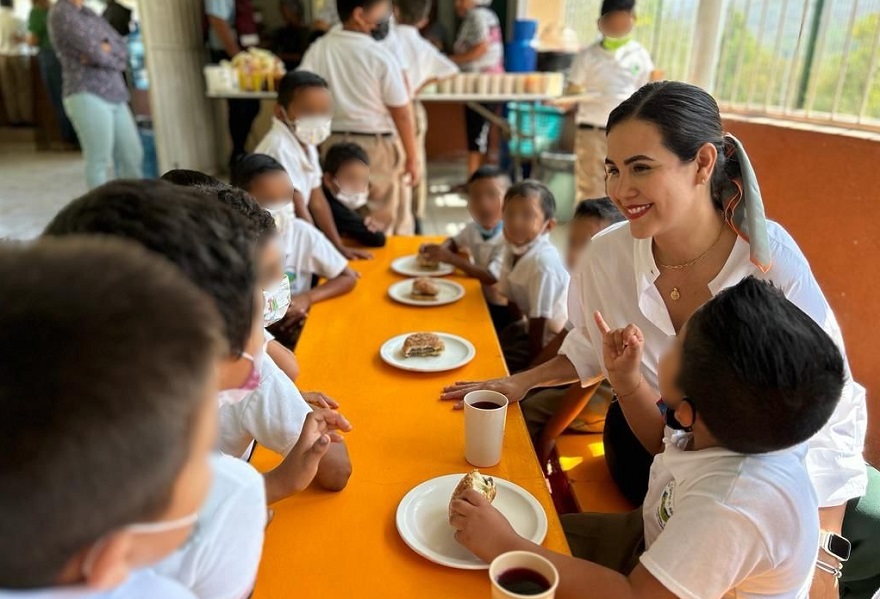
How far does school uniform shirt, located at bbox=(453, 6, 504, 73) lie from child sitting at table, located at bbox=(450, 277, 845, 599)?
5576mm

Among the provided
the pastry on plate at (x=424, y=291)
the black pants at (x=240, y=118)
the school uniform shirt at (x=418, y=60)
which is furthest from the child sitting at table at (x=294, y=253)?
the black pants at (x=240, y=118)

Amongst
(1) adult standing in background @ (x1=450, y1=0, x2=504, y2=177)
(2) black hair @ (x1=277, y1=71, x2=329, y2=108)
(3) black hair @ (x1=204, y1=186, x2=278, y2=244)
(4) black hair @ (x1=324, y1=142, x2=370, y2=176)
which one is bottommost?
(4) black hair @ (x1=324, y1=142, x2=370, y2=176)

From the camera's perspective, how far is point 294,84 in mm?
3059

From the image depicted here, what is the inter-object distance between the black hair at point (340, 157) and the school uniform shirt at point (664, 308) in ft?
5.96

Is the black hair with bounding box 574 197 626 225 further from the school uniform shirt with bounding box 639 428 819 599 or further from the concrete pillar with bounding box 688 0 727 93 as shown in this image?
the concrete pillar with bounding box 688 0 727 93

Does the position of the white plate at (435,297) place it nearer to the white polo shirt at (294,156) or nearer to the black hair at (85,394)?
the white polo shirt at (294,156)

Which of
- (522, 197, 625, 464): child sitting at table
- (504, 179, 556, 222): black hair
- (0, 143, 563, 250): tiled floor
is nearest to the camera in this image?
(522, 197, 625, 464): child sitting at table

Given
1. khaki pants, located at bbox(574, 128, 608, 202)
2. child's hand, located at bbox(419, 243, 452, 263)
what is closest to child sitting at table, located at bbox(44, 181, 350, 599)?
child's hand, located at bbox(419, 243, 452, 263)

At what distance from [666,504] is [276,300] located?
1.04m

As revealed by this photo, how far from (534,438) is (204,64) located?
22.5 feet

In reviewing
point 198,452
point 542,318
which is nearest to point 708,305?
point 198,452

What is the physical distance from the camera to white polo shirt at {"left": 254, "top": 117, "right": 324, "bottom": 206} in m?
2.97

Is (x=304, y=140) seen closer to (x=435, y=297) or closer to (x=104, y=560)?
(x=435, y=297)

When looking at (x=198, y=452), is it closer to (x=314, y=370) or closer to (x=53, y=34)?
(x=314, y=370)
